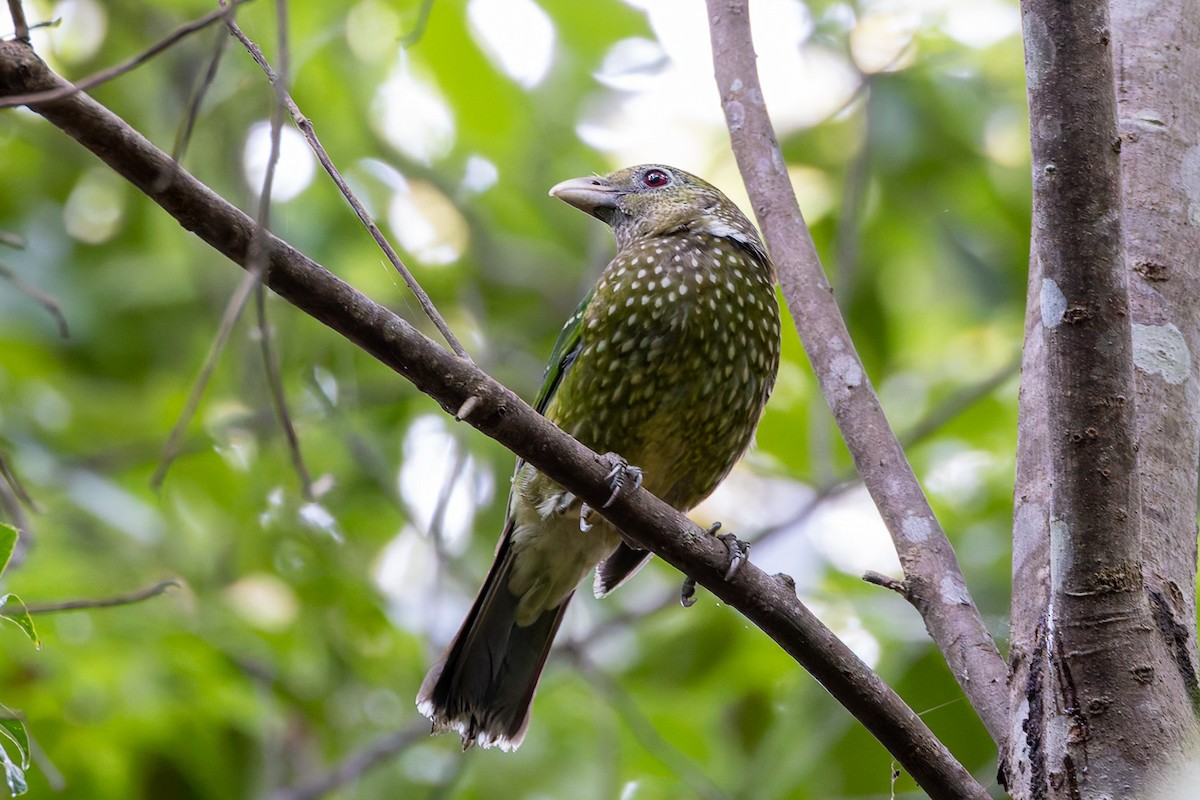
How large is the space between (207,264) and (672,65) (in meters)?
2.03

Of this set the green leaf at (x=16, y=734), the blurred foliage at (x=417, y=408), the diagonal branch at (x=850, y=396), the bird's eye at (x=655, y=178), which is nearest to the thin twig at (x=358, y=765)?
the blurred foliage at (x=417, y=408)

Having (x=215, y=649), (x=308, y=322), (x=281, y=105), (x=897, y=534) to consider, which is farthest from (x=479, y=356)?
(x=281, y=105)

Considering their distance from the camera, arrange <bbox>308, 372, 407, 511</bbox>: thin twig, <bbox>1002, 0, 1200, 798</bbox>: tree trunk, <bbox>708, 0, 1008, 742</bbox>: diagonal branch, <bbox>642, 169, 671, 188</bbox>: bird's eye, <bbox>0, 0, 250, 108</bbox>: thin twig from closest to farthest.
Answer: <bbox>0, 0, 250, 108</bbox>: thin twig
<bbox>1002, 0, 1200, 798</bbox>: tree trunk
<bbox>708, 0, 1008, 742</bbox>: diagonal branch
<bbox>642, 169, 671, 188</bbox>: bird's eye
<bbox>308, 372, 407, 511</bbox>: thin twig

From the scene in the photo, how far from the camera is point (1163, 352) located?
233 centimetres

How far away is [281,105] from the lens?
70.2 inches

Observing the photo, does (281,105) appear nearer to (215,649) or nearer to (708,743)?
(215,649)

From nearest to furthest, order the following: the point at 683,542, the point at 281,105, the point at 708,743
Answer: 1. the point at 281,105
2. the point at 683,542
3. the point at 708,743

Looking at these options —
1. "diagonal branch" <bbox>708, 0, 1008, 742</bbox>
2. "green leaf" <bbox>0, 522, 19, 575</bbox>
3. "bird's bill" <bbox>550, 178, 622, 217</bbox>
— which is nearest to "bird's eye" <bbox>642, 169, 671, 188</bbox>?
"bird's bill" <bbox>550, 178, 622, 217</bbox>

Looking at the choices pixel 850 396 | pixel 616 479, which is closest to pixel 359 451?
pixel 850 396

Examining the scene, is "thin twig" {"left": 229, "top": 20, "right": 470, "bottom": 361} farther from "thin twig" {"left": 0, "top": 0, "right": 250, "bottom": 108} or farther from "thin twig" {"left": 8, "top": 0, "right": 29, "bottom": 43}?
"thin twig" {"left": 8, "top": 0, "right": 29, "bottom": 43}

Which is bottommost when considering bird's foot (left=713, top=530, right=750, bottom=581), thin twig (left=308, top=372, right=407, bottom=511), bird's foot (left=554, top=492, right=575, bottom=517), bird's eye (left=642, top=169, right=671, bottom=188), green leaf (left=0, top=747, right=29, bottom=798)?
green leaf (left=0, top=747, right=29, bottom=798)

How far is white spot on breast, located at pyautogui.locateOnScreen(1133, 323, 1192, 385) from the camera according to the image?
232 cm

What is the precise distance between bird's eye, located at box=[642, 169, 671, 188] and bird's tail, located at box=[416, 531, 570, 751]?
1.42 m

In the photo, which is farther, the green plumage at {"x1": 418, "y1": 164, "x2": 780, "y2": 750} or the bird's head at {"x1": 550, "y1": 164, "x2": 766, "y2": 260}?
the bird's head at {"x1": 550, "y1": 164, "x2": 766, "y2": 260}
